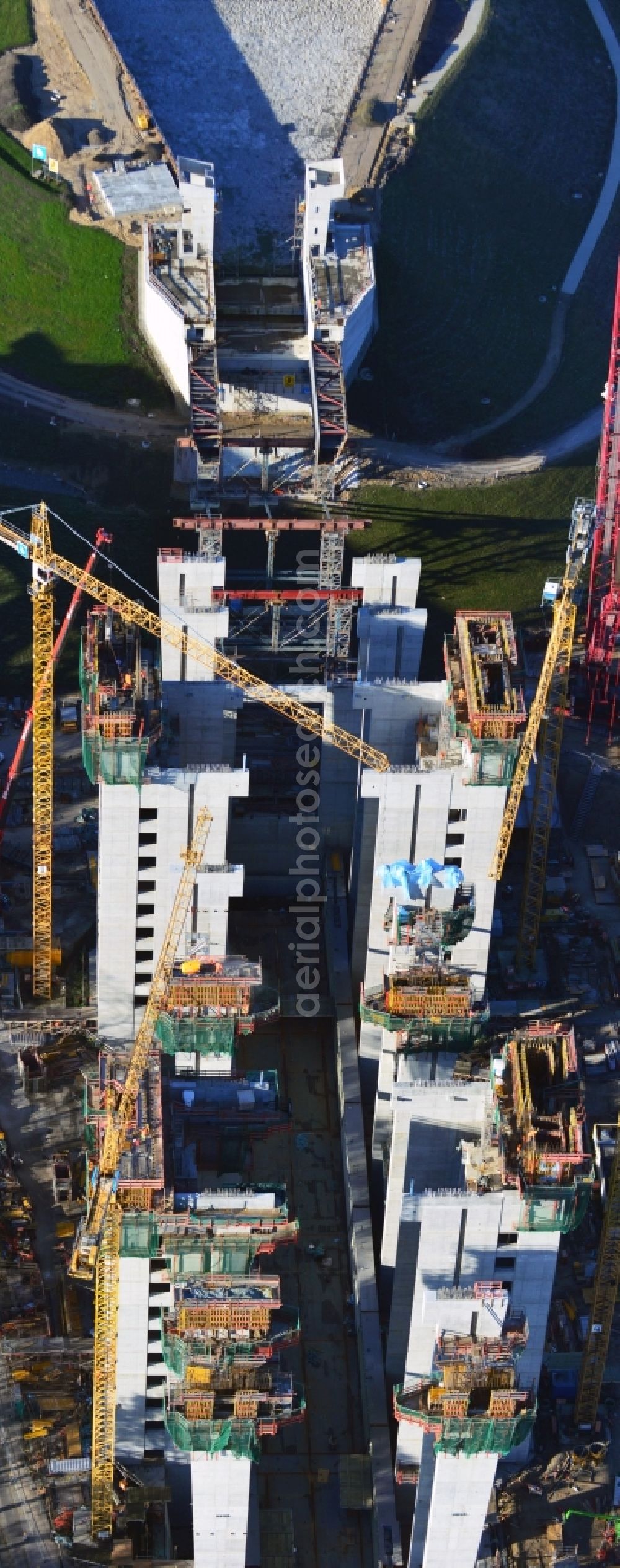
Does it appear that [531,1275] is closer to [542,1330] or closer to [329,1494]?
[542,1330]

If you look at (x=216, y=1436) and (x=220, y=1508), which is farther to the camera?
(x=220, y=1508)

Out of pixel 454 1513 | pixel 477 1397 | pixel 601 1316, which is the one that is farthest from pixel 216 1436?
pixel 601 1316

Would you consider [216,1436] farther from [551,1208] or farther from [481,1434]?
[551,1208]

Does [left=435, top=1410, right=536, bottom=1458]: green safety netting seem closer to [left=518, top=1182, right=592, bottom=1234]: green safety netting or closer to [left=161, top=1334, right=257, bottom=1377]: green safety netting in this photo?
[left=518, top=1182, right=592, bottom=1234]: green safety netting

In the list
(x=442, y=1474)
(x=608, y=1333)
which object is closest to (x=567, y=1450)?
(x=608, y=1333)

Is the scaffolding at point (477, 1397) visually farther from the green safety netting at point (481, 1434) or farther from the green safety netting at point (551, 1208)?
the green safety netting at point (551, 1208)

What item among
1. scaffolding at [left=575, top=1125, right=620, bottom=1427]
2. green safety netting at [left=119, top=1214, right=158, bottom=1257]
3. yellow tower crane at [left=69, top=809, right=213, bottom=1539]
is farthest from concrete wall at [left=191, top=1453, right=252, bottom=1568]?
scaffolding at [left=575, top=1125, right=620, bottom=1427]

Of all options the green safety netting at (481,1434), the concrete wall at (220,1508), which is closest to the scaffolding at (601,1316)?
the green safety netting at (481,1434)

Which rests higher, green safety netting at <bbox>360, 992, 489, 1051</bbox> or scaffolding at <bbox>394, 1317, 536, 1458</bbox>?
green safety netting at <bbox>360, 992, 489, 1051</bbox>

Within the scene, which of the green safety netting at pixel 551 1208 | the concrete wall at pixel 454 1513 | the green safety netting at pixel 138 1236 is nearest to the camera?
the concrete wall at pixel 454 1513
